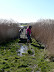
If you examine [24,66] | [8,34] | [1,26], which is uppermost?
[1,26]

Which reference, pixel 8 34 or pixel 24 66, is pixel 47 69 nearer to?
pixel 24 66

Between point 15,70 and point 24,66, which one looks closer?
point 15,70

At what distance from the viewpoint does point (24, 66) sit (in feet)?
18.9

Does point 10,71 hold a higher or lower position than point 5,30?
lower

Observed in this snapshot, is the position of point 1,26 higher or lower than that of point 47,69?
higher

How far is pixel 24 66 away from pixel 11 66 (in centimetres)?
60

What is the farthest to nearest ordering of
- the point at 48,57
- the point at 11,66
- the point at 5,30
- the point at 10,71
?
1. the point at 5,30
2. the point at 48,57
3. the point at 11,66
4. the point at 10,71

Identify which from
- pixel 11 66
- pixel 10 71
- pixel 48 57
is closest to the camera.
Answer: pixel 10 71

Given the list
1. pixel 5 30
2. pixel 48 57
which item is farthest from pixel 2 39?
pixel 48 57

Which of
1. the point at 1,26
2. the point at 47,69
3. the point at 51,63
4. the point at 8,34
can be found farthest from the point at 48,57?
the point at 8,34

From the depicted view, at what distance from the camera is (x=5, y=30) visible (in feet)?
45.2

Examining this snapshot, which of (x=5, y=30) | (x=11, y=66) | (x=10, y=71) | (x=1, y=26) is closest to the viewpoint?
(x=10, y=71)

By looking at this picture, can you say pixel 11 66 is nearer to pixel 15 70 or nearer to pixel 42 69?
pixel 15 70

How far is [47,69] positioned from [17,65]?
1424 millimetres
